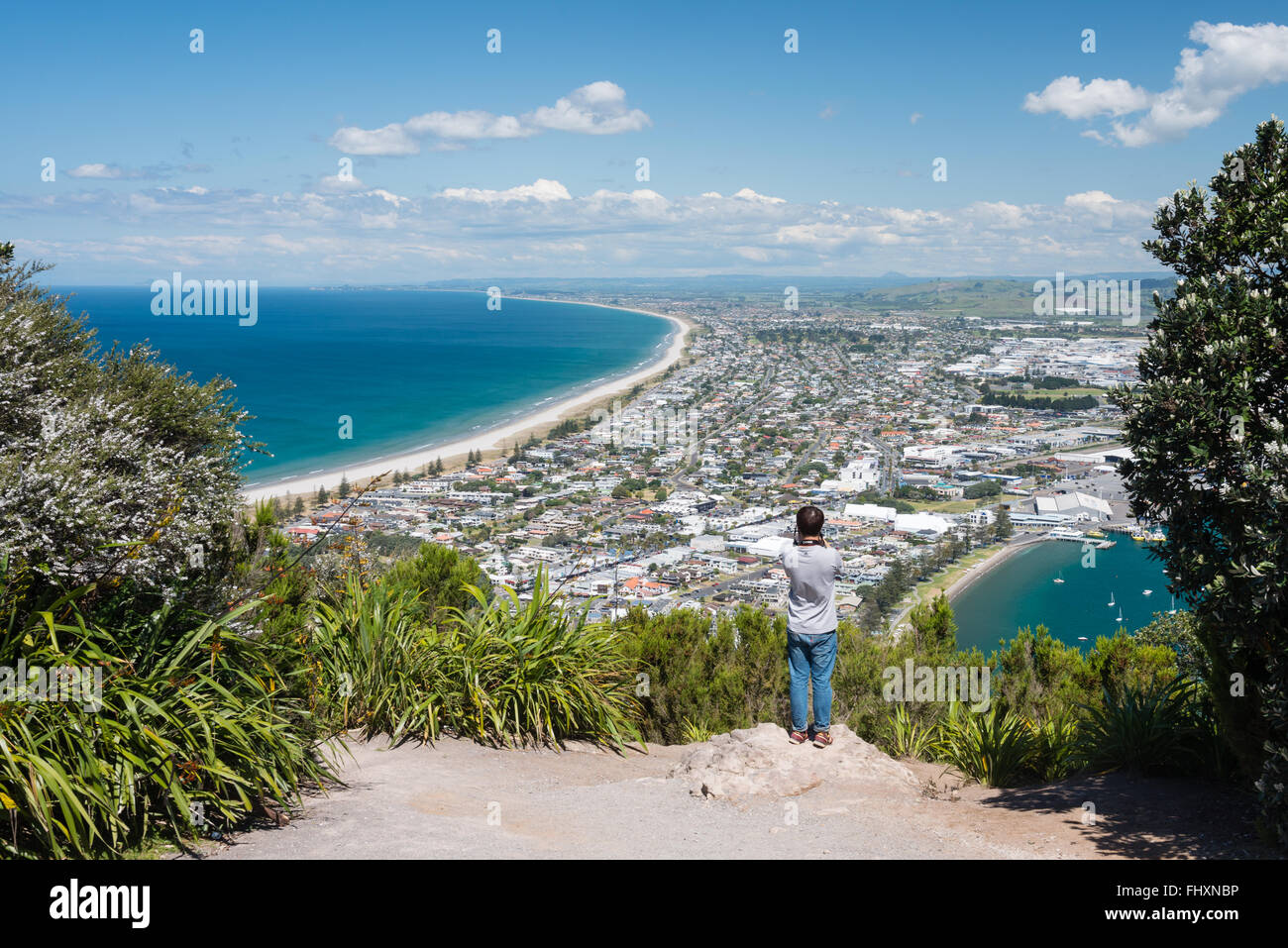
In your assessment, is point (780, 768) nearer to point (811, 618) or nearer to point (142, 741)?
point (811, 618)

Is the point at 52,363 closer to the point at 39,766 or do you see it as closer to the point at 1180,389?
the point at 39,766

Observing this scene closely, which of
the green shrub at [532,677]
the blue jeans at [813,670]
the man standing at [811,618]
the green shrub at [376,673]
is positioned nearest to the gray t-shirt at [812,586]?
the man standing at [811,618]

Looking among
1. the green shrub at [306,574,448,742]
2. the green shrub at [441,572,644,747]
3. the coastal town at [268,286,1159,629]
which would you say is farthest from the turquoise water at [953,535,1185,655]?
the green shrub at [306,574,448,742]

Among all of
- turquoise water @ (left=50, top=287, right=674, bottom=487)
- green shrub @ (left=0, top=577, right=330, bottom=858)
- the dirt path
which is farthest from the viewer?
turquoise water @ (left=50, top=287, right=674, bottom=487)

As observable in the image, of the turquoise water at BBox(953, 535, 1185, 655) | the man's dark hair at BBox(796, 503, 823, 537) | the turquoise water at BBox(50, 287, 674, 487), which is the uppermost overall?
the turquoise water at BBox(50, 287, 674, 487)

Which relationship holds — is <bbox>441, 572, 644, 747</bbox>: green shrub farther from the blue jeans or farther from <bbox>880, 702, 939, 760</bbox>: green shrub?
<bbox>880, 702, 939, 760</bbox>: green shrub

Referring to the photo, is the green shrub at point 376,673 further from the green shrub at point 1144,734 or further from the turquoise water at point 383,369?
the green shrub at point 1144,734
